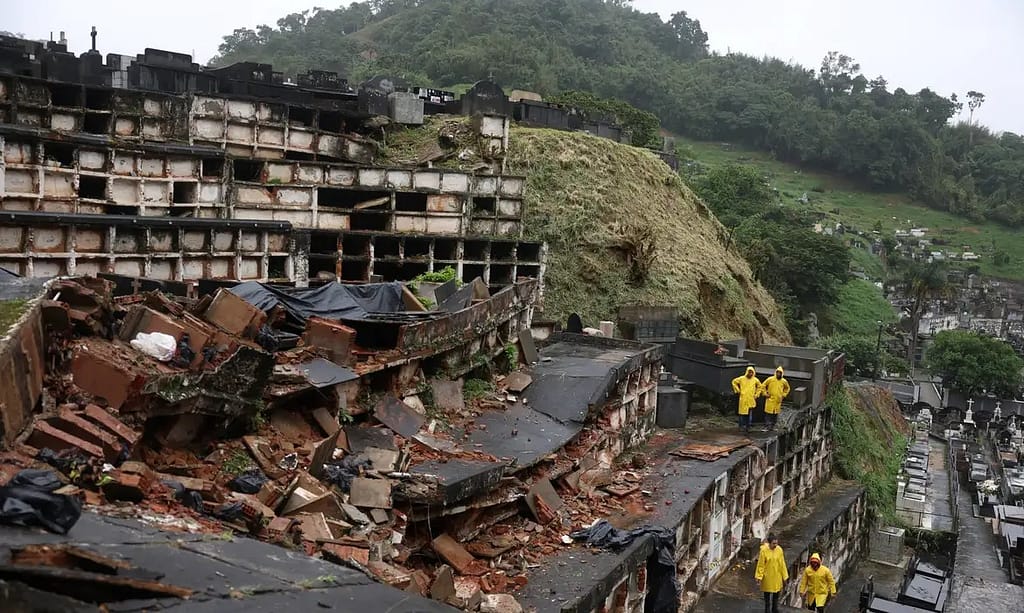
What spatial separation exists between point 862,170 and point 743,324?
6701 cm

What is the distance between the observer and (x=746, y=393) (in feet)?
75.8

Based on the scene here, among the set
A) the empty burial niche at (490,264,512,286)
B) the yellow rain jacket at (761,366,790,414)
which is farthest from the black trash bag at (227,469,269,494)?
the empty burial niche at (490,264,512,286)

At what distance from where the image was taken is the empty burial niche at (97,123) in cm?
2856

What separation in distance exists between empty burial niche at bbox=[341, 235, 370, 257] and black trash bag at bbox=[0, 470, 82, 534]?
19.9 meters

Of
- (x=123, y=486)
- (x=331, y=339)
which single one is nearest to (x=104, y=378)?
(x=123, y=486)

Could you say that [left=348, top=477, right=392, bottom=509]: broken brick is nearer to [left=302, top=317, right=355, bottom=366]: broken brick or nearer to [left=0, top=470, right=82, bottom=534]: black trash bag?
[left=302, top=317, right=355, bottom=366]: broken brick

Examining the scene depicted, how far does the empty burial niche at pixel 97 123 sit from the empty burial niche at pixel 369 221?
301 inches

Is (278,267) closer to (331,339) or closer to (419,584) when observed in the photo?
(331,339)

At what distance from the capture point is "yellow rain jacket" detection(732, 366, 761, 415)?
2289 centimetres

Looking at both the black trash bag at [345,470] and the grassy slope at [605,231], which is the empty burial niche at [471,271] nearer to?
the grassy slope at [605,231]

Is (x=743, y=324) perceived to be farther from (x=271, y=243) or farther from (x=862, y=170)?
(x=862, y=170)

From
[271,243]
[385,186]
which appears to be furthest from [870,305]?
[271,243]

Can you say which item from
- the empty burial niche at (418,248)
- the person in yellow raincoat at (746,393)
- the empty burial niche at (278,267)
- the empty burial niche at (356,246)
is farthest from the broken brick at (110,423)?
the empty burial niche at (418,248)

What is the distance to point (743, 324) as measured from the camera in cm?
3928
